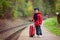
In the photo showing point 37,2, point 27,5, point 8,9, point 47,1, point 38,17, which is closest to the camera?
point 38,17

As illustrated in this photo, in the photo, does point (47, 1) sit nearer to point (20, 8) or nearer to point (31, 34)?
point (20, 8)

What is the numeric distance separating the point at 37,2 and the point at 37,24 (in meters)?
66.2

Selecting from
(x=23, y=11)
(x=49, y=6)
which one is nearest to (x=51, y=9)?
(x=49, y=6)

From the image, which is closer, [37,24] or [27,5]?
[37,24]

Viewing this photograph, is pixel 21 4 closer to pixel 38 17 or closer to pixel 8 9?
pixel 8 9

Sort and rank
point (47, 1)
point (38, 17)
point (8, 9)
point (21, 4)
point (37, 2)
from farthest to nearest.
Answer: point (47, 1) < point (37, 2) < point (21, 4) < point (8, 9) < point (38, 17)

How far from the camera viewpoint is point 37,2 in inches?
3110

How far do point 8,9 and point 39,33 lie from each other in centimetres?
2099

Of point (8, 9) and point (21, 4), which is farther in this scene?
point (21, 4)

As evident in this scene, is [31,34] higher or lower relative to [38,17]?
lower

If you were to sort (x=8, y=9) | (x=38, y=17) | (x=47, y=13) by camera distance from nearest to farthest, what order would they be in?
(x=38, y=17) → (x=8, y=9) → (x=47, y=13)

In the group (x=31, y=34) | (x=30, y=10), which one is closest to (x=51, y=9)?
(x=30, y=10)

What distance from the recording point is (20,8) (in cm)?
5066

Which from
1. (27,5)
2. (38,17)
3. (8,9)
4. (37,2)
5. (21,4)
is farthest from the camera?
(37,2)
